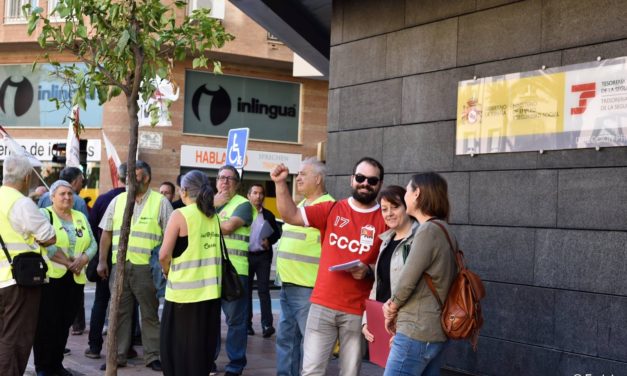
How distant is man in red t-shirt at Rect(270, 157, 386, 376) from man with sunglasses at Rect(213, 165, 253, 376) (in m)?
2.16

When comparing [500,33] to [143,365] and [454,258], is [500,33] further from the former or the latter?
[143,365]

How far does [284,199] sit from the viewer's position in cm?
630

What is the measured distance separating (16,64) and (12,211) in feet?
73.9

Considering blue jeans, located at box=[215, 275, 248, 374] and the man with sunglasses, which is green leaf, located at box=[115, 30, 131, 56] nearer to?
the man with sunglasses

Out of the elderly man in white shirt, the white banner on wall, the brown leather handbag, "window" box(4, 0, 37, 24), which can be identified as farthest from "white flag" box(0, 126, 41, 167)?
"window" box(4, 0, 37, 24)

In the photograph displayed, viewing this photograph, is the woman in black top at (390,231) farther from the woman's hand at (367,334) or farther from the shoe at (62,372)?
the shoe at (62,372)

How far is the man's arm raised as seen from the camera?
6098 mm

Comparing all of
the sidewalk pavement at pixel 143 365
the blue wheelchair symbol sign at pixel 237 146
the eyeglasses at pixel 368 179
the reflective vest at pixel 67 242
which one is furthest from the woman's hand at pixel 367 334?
the blue wheelchair symbol sign at pixel 237 146

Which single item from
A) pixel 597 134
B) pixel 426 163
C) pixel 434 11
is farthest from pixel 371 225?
pixel 434 11

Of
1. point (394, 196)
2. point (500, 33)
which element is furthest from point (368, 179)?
point (500, 33)

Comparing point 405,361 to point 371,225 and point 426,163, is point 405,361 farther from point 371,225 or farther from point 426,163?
point 426,163

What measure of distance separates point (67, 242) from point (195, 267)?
6.22 feet

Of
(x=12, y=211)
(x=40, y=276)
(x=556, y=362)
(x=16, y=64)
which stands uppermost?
(x=16, y=64)

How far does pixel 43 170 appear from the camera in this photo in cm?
2717
